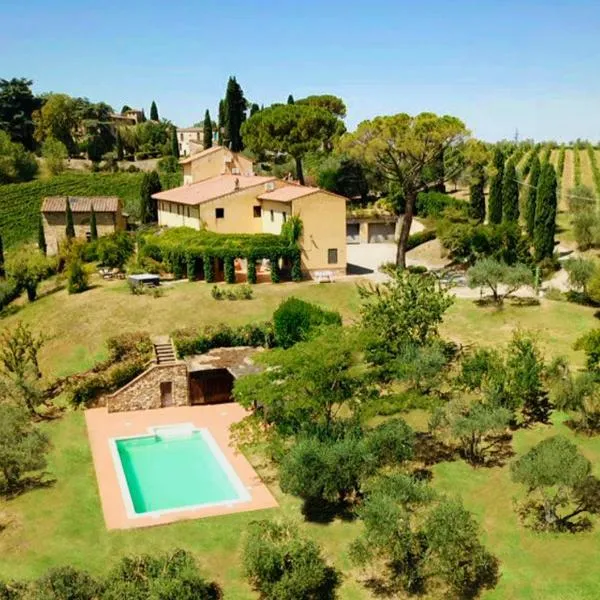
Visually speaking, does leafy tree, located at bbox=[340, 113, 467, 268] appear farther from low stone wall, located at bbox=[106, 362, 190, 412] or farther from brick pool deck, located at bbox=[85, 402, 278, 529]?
brick pool deck, located at bbox=[85, 402, 278, 529]

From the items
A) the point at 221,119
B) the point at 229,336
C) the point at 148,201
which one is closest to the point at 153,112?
the point at 221,119

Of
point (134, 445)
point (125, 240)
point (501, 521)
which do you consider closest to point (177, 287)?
point (125, 240)

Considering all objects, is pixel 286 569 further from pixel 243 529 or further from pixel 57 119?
pixel 57 119

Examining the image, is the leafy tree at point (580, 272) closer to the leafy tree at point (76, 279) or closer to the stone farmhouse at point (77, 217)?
the leafy tree at point (76, 279)

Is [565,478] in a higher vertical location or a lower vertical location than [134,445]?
higher

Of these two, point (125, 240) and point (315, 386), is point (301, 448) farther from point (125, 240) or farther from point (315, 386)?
point (125, 240)

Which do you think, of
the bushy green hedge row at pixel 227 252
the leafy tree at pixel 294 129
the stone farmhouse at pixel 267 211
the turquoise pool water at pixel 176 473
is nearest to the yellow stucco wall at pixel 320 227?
the stone farmhouse at pixel 267 211
